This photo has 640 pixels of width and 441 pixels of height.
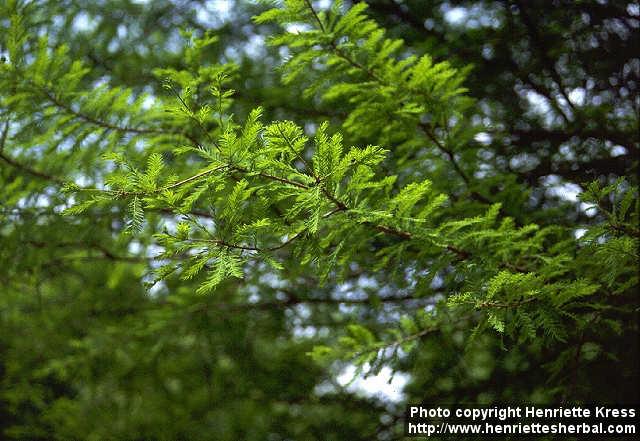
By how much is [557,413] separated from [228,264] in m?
2.02

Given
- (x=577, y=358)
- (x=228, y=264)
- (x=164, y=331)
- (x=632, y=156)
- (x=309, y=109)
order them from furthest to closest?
(x=164, y=331), (x=309, y=109), (x=632, y=156), (x=577, y=358), (x=228, y=264)

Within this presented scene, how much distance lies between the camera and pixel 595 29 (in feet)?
11.1

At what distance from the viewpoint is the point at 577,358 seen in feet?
8.27

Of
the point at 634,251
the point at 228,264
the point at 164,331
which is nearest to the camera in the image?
the point at 228,264

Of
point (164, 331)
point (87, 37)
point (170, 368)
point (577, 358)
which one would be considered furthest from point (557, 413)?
point (87, 37)

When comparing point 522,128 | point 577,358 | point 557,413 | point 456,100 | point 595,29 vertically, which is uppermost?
point 595,29

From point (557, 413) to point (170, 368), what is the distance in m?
3.60

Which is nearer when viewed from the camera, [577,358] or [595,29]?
[577,358]

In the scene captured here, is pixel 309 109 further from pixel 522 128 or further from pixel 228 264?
pixel 228 264

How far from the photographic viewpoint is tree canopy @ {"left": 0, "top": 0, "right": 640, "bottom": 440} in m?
1.88

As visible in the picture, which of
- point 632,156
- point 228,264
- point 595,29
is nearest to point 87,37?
point 228,264

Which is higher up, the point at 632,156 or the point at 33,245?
the point at 632,156

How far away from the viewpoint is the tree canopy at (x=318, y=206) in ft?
6.15

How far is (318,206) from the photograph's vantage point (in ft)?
5.45
